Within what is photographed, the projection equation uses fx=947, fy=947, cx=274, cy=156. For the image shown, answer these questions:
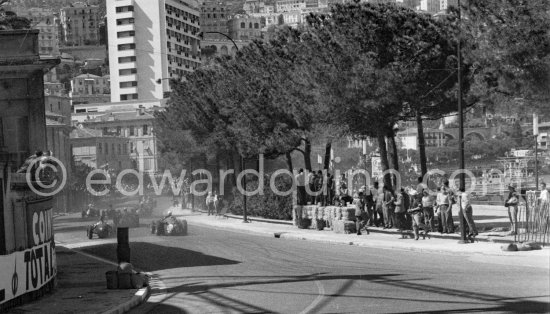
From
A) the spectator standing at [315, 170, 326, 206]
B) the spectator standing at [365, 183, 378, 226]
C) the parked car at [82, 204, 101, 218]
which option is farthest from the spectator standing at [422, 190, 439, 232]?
the parked car at [82, 204, 101, 218]

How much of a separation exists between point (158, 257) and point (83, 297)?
10.7 m

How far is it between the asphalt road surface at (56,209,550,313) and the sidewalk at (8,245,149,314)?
0.56m

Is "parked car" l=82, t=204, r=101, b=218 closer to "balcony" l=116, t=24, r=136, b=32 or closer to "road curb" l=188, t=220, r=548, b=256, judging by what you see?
"road curb" l=188, t=220, r=548, b=256

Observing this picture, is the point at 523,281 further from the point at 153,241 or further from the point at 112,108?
the point at 112,108

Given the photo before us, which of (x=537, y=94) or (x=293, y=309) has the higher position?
(x=537, y=94)

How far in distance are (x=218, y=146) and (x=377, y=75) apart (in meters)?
29.9

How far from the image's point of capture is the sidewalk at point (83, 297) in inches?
738

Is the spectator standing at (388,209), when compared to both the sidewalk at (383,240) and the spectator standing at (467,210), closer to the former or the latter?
the sidewalk at (383,240)

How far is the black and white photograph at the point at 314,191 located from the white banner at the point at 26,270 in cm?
7

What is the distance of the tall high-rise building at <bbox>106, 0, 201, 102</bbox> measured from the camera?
161 meters

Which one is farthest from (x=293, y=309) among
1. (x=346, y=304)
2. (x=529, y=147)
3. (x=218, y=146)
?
(x=529, y=147)

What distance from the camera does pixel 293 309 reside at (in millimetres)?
16359

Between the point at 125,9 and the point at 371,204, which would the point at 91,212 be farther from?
the point at 125,9

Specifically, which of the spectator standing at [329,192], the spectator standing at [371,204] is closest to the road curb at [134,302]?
the spectator standing at [371,204]
